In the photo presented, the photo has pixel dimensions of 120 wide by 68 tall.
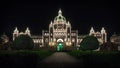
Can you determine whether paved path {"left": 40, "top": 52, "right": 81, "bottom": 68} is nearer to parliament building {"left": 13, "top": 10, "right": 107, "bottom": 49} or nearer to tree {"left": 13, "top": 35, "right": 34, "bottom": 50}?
tree {"left": 13, "top": 35, "right": 34, "bottom": 50}

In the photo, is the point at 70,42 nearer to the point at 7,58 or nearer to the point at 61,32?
the point at 61,32

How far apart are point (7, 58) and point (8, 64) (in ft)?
1.13

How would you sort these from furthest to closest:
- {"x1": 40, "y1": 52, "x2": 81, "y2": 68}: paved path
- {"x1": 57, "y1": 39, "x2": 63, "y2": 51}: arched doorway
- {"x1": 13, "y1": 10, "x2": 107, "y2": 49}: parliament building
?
{"x1": 13, "y1": 10, "x2": 107, "y2": 49}: parliament building, {"x1": 57, "y1": 39, "x2": 63, "y2": 51}: arched doorway, {"x1": 40, "y1": 52, "x2": 81, "y2": 68}: paved path

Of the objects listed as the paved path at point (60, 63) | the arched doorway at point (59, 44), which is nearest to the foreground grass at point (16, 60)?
the paved path at point (60, 63)

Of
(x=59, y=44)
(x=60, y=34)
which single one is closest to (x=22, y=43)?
(x=59, y=44)

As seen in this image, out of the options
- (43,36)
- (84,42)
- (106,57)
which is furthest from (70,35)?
(106,57)

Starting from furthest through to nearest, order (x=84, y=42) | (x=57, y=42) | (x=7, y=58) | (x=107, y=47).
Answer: (x=57, y=42) → (x=107, y=47) → (x=84, y=42) → (x=7, y=58)

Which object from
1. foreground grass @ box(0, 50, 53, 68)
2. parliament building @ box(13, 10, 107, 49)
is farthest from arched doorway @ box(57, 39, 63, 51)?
foreground grass @ box(0, 50, 53, 68)

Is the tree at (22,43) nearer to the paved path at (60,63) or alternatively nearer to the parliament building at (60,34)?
the paved path at (60,63)

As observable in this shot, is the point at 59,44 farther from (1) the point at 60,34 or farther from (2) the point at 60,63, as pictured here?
(2) the point at 60,63

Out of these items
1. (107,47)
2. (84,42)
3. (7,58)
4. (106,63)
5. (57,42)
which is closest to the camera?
(7,58)

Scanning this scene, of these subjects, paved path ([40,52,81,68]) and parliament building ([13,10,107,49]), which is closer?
paved path ([40,52,81,68])

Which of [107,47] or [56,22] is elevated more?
[56,22]

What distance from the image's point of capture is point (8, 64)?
13.7 m
